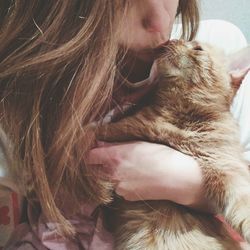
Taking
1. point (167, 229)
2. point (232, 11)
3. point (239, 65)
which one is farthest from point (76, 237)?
point (232, 11)

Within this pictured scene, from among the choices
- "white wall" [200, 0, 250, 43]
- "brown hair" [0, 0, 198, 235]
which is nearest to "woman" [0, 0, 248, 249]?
"brown hair" [0, 0, 198, 235]

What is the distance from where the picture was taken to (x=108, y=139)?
952mm

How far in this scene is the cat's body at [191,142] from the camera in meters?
0.85

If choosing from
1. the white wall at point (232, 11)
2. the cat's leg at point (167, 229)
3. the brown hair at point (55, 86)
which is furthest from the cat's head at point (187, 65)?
the white wall at point (232, 11)

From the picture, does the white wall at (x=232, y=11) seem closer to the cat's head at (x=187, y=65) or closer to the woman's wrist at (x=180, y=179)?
the cat's head at (x=187, y=65)

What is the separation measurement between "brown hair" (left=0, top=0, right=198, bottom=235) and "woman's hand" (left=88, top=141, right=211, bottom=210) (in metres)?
0.05

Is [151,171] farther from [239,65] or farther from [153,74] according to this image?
[239,65]

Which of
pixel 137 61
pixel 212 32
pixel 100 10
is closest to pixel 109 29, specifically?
pixel 100 10

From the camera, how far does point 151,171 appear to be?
0.95 m

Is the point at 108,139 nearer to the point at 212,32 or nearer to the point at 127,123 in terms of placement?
the point at 127,123

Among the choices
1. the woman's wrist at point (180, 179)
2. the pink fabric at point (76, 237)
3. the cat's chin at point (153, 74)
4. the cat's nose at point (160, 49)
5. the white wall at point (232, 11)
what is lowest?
the pink fabric at point (76, 237)

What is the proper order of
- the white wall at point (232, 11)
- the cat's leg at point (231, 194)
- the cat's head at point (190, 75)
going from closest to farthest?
the cat's leg at point (231, 194)
the cat's head at point (190, 75)
the white wall at point (232, 11)

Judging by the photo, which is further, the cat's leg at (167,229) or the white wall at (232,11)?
the white wall at (232,11)

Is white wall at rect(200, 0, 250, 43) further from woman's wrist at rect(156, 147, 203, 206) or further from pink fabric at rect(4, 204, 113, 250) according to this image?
pink fabric at rect(4, 204, 113, 250)
